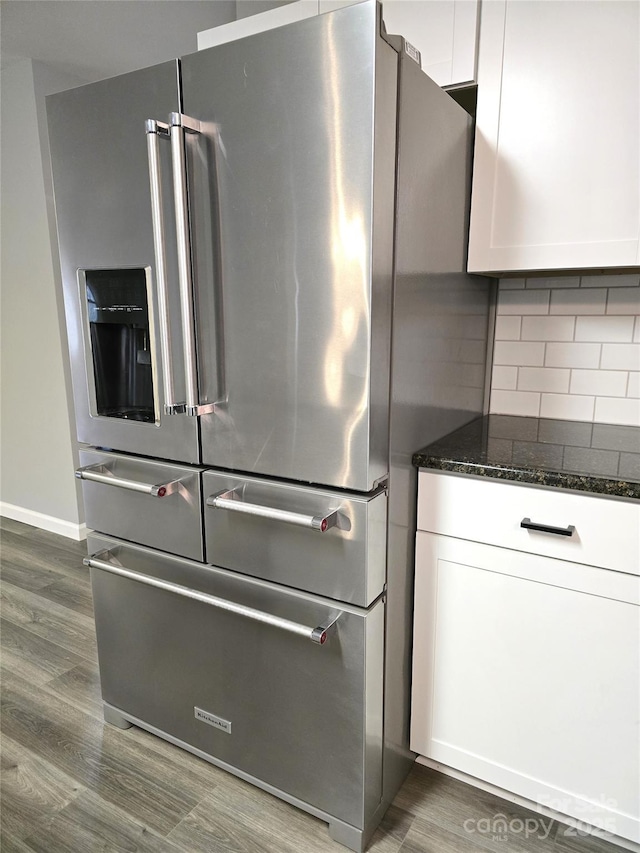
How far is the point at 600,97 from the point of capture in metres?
1.39

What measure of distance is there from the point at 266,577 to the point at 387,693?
0.42 m

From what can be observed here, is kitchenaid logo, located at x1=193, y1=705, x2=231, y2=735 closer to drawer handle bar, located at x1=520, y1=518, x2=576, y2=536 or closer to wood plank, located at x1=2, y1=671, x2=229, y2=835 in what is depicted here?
wood plank, located at x1=2, y1=671, x2=229, y2=835

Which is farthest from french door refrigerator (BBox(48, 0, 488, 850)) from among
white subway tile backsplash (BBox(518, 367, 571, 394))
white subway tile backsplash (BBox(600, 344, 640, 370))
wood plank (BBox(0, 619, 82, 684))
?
wood plank (BBox(0, 619, 82, 684))

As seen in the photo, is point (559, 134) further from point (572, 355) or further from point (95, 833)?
point (95, 833)

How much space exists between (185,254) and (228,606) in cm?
83

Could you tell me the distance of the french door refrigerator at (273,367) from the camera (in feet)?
3.75

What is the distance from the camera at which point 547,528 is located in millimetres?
1274

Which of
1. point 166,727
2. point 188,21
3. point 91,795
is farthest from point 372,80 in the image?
point 188,21

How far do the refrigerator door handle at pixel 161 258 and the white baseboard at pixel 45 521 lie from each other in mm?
2202

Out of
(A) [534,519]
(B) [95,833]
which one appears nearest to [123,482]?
(B) [95,833]

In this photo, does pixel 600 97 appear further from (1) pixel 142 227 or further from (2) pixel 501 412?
(1) pixel 142 227

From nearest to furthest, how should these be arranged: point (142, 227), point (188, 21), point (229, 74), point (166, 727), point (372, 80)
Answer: point (372, 80), point (229, 74), point (142, 227), point (166, 727), point (188, 21)

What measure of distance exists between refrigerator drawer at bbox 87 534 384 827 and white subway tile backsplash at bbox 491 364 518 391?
939 mm

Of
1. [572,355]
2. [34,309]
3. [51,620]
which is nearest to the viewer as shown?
[572,355]
